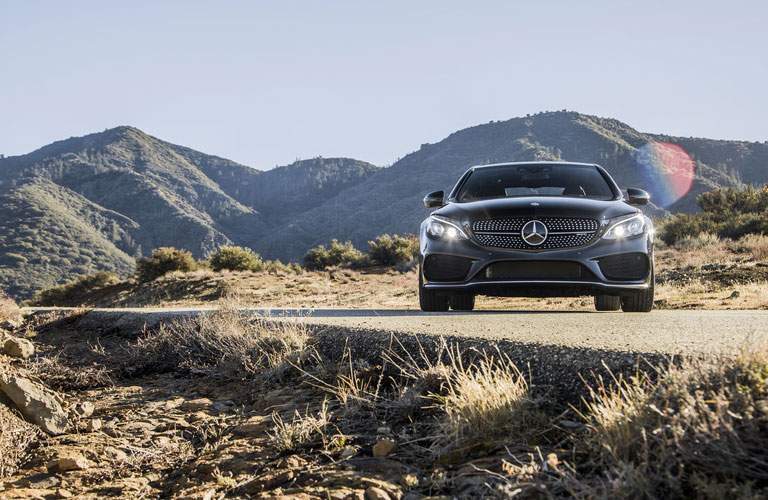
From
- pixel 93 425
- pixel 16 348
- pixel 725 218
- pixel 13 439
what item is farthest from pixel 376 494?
pixel 725 218

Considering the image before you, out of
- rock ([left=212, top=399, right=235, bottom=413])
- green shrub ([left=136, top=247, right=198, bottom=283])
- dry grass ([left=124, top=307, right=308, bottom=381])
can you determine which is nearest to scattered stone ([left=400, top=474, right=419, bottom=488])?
rock ([left=212, top=399, right=235, bottom=413])

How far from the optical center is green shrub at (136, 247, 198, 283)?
37469 millimetres

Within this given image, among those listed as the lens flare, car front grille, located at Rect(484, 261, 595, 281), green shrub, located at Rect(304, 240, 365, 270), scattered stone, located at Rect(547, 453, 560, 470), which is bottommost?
green shrub, located at Rect(304, 240, 365, 270)

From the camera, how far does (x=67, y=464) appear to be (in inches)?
168

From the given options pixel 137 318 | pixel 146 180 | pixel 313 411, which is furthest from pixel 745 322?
pixel 146 180

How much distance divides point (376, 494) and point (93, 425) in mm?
2818

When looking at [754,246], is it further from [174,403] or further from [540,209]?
[174,403]

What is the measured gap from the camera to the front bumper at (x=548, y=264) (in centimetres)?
721

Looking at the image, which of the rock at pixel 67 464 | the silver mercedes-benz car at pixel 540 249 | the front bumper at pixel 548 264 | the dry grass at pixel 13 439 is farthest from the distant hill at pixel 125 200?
the rock at pixel 67 464

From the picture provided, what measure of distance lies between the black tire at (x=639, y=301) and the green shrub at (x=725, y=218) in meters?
18.7

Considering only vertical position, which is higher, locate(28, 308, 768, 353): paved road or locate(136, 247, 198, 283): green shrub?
locate(28, 308, 768, 353): paved road

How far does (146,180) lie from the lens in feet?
463

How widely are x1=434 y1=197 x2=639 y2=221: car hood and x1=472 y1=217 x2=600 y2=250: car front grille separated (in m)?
0.05

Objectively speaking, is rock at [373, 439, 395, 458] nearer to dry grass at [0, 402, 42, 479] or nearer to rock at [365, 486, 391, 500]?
rock at [365, 486, 391, 500]
